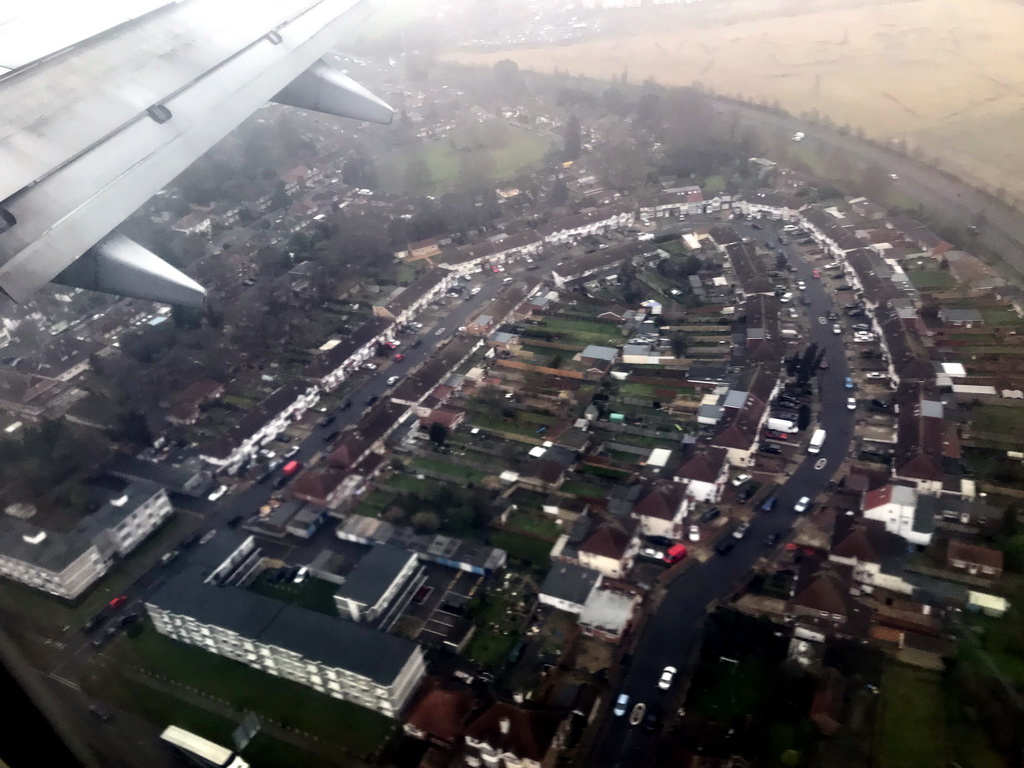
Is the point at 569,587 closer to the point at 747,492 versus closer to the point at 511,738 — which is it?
the point at 511,738

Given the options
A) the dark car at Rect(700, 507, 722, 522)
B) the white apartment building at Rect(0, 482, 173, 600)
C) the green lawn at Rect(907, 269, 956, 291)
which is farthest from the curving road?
the white apartment building at Rect(0, 482, 173, 600)

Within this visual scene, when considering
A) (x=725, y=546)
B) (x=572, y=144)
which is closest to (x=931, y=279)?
(x=725, y=546)

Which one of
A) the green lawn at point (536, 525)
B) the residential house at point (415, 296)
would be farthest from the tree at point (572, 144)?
the green lawn at point (536, 525)

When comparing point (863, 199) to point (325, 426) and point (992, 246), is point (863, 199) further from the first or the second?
point (325, 426)

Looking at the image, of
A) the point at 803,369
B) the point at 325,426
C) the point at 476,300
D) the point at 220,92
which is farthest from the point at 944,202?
the point at 220,92

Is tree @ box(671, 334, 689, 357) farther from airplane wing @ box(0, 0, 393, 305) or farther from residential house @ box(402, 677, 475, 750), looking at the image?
airplane wing @ box(0, 0, 393, 305)

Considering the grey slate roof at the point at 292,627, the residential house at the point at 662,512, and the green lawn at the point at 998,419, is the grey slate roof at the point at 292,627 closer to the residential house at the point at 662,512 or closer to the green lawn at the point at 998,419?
the residential house at the point at 662,512
